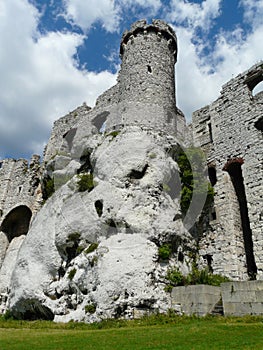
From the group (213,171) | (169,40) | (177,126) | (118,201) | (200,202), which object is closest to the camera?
(118,201)

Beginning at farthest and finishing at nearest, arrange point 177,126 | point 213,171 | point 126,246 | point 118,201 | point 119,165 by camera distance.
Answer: point 177,126
point 213,171
point 119,165
point 118,201
point 126,246

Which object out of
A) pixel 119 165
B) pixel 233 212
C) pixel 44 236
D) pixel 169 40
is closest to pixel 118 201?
pixel 119 165

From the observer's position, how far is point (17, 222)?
93.1 feet

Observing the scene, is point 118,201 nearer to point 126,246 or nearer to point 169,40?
point 126,246

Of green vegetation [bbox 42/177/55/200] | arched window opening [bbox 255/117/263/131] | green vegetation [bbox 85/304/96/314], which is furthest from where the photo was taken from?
green vegetation [bbox 42/177/55/200]

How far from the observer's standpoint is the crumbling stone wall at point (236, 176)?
1548 cm

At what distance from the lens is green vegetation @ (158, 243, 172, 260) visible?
1363 cm

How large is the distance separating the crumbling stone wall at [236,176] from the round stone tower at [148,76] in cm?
316

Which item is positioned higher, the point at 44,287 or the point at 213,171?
the point at 213,171

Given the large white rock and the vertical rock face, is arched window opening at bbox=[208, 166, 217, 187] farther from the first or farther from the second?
the large white rock

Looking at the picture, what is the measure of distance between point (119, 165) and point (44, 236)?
5.64 meters

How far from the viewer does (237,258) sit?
15523 millimetres

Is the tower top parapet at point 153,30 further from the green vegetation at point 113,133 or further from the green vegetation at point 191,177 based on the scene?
the green vegetation at point 191,177

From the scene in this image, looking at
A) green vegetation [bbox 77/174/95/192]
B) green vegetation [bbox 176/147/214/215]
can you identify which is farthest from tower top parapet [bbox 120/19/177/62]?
green vegetation [bbox 77/174/95/192]
